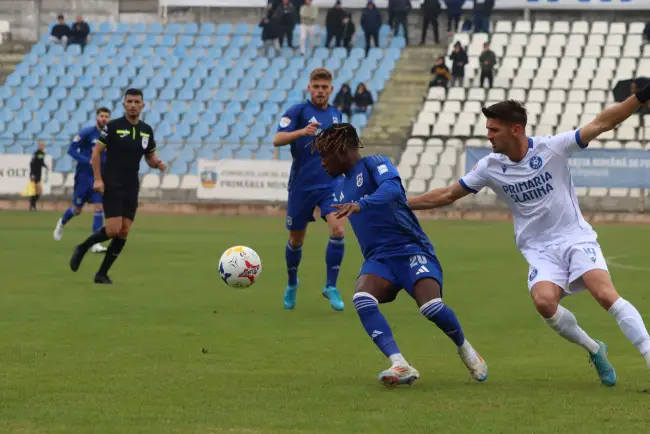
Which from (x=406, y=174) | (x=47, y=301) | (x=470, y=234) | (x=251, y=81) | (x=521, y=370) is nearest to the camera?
(x=521, y=370)

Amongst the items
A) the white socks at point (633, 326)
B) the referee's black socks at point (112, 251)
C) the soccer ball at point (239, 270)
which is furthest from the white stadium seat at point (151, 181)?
the white socks at point (633, 326)

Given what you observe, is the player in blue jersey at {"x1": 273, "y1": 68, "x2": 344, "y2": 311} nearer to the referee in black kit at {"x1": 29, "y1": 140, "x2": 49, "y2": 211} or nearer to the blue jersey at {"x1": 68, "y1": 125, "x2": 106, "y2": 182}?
the blue jersey at {"x1": 68, "y1": 125, "x2": 106, "y2": 182}

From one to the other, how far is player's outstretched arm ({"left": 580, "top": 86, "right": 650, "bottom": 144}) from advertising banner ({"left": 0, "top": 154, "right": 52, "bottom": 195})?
88.6ft

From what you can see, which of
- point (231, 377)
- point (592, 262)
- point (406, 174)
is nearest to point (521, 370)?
point (592, 262)

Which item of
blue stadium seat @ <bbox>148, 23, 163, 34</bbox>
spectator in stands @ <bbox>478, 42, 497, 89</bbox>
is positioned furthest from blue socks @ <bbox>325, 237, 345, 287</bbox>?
blue stadium seat @ <bbox>148, 23, 163, 34</bbox>

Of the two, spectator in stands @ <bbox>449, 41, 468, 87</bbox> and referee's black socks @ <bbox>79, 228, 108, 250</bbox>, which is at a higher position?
spectator in stands @ <bbox>449, 41, 468, 87</bbox>

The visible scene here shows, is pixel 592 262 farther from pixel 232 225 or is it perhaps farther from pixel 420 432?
pixel 232 225

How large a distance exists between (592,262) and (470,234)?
55.5 feet

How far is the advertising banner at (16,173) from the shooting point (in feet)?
108

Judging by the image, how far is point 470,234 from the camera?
965 inches

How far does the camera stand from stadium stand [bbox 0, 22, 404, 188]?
37.3m

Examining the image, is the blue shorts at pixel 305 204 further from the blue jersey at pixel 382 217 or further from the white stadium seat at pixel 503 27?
the white stadium seat at pixel 503 27

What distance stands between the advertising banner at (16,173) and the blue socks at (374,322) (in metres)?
26.3

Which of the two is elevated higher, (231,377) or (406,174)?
(231,377)
